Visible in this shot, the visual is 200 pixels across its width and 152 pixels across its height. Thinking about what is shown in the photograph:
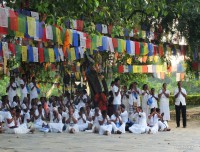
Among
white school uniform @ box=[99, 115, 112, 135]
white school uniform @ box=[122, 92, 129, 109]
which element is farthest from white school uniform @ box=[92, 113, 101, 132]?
white school uniform @ box=[122, 92, 129, 109]

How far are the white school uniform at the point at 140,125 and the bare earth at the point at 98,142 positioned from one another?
52 centimetres

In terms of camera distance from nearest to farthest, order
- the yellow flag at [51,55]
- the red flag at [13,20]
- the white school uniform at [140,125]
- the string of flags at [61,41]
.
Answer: the red flag at [13,20]
the string of flags at [61,41]
the white school uniform at [140,125]
the yellow flag at [51,55]

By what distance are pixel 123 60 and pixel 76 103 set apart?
4.85m

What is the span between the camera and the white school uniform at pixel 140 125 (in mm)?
13586

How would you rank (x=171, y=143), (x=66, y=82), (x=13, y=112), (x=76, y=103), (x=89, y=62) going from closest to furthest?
(x=171, y=143)
(x=13, y=112)
(x=76, y=103)
(x=89, y=62)
(x=66, y=82)

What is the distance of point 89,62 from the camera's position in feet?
61.2

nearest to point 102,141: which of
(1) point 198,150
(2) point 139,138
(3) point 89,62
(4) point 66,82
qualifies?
(2) point 139,138

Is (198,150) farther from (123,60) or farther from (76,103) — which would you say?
(123,60)

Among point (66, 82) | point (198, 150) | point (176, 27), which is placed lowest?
point (198, 150)

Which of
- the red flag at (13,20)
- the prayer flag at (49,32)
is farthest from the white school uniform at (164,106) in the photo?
the red flag at (13,20)

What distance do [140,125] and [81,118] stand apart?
1.85 metres

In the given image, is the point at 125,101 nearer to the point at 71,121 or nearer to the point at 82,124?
the point at 82,124

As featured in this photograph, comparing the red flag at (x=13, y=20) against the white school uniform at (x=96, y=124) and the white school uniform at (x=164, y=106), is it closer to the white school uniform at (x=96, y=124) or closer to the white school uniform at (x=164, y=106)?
the white school uniform at (x=96, y=124)

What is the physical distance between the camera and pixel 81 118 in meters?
14.1
